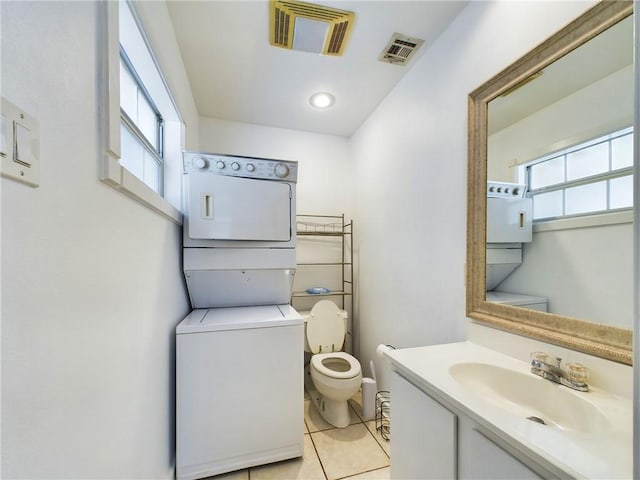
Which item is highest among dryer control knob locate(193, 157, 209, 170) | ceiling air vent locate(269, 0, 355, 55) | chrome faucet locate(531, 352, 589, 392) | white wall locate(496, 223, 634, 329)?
ceiling air vent locate(269, 0, 355, 55)

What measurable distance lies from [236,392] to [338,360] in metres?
1.01

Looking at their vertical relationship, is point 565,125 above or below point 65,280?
above

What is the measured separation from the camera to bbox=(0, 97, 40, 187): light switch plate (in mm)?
435

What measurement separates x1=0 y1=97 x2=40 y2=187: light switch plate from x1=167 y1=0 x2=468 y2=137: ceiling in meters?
1.48

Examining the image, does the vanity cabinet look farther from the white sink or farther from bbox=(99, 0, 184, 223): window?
bbox=(99, 0, 184, 223): window

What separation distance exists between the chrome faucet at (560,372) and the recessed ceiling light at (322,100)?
2305mm

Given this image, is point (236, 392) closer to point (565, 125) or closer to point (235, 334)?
point (235, 334)

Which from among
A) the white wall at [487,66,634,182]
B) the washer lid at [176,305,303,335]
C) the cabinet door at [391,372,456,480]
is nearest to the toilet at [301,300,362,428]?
the washer lid at [176,305,303,335]

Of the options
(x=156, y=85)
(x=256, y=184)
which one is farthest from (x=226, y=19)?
(x=256, y=184)

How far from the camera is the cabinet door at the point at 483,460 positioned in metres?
0.69

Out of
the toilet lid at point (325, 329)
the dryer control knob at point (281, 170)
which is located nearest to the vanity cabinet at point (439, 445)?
the toilet lid at point (325, 329)

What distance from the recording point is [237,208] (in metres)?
1.68

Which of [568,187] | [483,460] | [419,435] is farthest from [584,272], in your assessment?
[419,435]

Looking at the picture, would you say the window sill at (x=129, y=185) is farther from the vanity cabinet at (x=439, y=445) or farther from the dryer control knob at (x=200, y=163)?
the vanity cabinet at (x=439, y=445)
